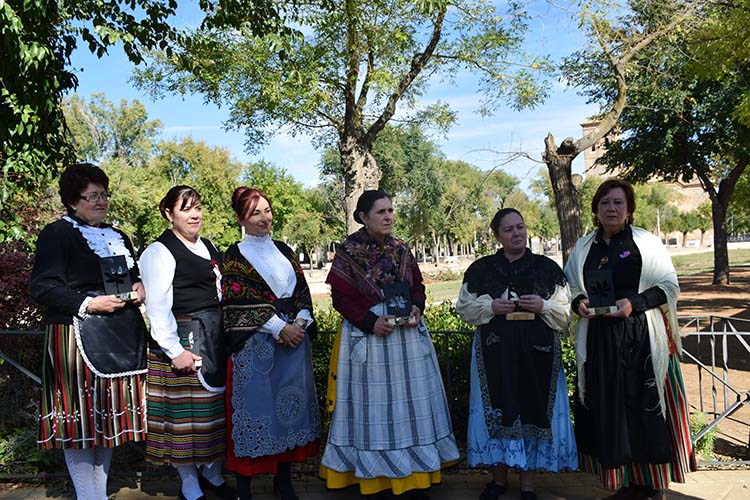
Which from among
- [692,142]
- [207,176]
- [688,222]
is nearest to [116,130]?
[207,176]

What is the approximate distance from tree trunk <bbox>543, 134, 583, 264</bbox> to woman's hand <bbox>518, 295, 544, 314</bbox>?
218 inches

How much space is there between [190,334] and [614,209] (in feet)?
8.51

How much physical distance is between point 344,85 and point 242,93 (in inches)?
64.2

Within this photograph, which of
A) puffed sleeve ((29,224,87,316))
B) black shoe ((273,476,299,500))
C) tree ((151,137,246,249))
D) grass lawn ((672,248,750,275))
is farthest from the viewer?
tree ((151,137,246,249))

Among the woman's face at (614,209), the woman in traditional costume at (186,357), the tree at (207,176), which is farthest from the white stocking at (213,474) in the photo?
the tree at (207,176)

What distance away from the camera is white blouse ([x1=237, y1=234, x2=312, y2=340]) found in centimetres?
343

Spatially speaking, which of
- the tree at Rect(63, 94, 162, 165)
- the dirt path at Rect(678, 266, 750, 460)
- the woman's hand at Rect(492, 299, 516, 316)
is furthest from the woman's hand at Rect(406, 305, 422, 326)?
the tree at Rect(63, 94, 162, 165)

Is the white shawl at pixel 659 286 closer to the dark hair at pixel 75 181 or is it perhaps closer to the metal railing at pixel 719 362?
the metal railing at pixel 719 362

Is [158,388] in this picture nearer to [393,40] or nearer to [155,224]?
[393,40]

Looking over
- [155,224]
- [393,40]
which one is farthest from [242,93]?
[155,224]

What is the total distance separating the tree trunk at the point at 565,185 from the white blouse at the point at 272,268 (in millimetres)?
6002

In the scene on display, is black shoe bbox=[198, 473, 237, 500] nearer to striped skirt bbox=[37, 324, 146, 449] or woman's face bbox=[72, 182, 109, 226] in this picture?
striped skirt bbox=[37, 324, 146, 449]

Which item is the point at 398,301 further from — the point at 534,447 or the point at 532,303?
the point at 534,447

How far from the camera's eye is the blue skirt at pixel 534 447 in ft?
11.6
